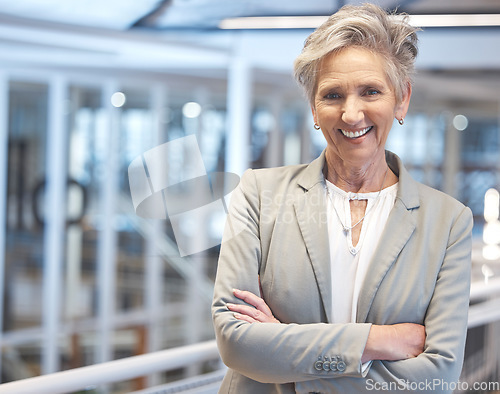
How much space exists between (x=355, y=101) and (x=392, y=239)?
11.8 inches

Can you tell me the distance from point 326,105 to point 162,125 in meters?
3.43

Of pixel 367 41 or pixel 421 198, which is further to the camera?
pixel 421 198

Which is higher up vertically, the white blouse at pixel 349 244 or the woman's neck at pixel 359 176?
the woman's neck at pixel 359 176

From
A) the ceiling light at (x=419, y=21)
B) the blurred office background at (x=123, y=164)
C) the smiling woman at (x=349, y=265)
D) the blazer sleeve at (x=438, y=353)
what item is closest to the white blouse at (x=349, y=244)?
the smiling woman at (x=349, y=265)

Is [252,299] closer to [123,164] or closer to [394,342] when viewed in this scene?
[394,342]

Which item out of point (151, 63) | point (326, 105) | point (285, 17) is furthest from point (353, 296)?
point (151, 63)

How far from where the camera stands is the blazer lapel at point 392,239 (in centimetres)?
120

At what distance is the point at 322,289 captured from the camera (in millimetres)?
1204

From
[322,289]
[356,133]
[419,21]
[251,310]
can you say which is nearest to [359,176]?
[356,133]

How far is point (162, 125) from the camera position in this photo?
4.52 m

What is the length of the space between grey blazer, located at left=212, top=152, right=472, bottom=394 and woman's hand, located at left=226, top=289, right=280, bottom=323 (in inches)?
0.7

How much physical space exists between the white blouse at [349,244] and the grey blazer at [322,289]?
0.02m

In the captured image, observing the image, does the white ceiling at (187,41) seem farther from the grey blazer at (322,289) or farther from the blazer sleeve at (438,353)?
the blazer sleeve at (438,353)

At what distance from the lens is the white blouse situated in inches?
48.4
